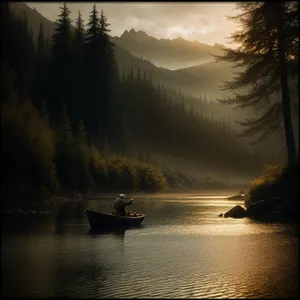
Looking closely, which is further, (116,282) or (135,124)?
(135,124)

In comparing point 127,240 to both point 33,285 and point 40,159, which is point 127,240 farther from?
point 40,159

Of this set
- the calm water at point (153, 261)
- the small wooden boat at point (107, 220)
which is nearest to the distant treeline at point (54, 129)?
the small wooden boat at point (107, 220)

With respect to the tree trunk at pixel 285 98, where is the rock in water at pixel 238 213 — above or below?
below

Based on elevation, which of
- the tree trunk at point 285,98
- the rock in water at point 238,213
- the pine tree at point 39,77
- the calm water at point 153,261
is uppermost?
the pine tree at point 39,77

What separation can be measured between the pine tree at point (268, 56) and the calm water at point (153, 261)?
10.0 metres

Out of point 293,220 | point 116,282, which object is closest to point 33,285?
point 116,282

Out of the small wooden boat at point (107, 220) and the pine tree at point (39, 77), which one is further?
the pine tree at point (39, 77)

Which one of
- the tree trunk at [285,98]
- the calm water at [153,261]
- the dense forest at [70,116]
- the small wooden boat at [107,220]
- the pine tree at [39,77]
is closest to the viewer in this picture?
the calm water at [153,261]

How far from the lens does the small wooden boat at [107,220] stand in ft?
123

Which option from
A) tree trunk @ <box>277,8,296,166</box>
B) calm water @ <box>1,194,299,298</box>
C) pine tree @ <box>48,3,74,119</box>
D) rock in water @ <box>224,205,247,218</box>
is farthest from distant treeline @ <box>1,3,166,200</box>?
tree trunk @ <box>277,8,296,166</box>

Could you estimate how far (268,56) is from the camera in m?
40.0

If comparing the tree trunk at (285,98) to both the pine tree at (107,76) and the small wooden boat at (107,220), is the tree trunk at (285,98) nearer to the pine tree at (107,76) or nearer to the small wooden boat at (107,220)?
the small wooden boat at (107,220)

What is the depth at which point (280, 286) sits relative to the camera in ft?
58.7

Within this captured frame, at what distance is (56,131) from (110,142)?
1459 inches
